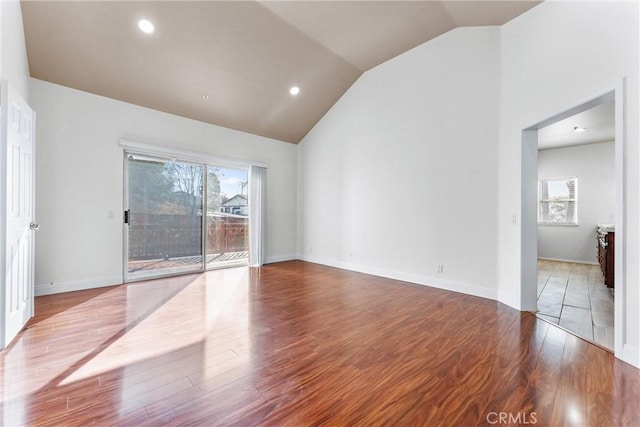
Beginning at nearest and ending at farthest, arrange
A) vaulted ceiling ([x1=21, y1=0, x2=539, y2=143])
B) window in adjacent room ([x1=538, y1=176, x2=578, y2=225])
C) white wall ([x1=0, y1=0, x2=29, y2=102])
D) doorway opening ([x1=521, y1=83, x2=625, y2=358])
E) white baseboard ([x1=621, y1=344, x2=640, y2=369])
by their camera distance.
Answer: white baseboard ([x1=621, y1=344, x2=640, y2=369]), doorway opening ([x1=521, y1=83, x2=625, y2=358]), white wall ([x1=0, y1=0, x2=29, y2=102]), vaulted ceiling ([x1=21, y1=0, x2=539, y2=143]), window in adjacent room ([x1=538, y1=176, x2=578, y2=225])

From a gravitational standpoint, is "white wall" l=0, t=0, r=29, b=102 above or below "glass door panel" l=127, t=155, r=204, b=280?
above

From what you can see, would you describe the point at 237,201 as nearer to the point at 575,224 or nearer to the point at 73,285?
the point at 73,285

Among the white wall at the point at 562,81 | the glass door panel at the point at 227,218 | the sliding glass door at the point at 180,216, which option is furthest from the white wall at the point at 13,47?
the white wall at the point at 562,81

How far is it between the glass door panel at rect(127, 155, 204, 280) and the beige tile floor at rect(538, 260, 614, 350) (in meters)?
5.37

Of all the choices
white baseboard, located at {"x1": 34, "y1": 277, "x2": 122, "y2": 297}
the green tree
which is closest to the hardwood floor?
white baseboard, located at {"x1": 34, "y1": 277, "x2": 122, "y2": 297}

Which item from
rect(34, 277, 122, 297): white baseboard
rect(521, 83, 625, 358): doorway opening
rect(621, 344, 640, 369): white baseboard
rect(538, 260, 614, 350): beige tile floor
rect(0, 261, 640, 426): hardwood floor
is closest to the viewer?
rect(0, 261, 640, 426): hardwood floor

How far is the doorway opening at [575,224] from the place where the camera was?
229 centimetres

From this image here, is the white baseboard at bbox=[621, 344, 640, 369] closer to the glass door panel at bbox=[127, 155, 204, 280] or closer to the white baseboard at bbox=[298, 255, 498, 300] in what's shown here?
the white baseboard at bbox=[298, 255, 498, 300]

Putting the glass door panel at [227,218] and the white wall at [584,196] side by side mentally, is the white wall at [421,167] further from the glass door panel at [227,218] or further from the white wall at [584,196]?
the white wall at [584,196]

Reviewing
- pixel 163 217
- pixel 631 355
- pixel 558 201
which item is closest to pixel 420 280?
pixel 631 355

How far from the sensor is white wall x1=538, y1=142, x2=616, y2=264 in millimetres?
6156

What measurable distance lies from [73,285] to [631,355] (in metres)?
6.13

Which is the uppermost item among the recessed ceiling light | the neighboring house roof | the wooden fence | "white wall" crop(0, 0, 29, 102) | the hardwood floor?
the recessed ceiling light

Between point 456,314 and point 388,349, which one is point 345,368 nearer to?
point 388,349
